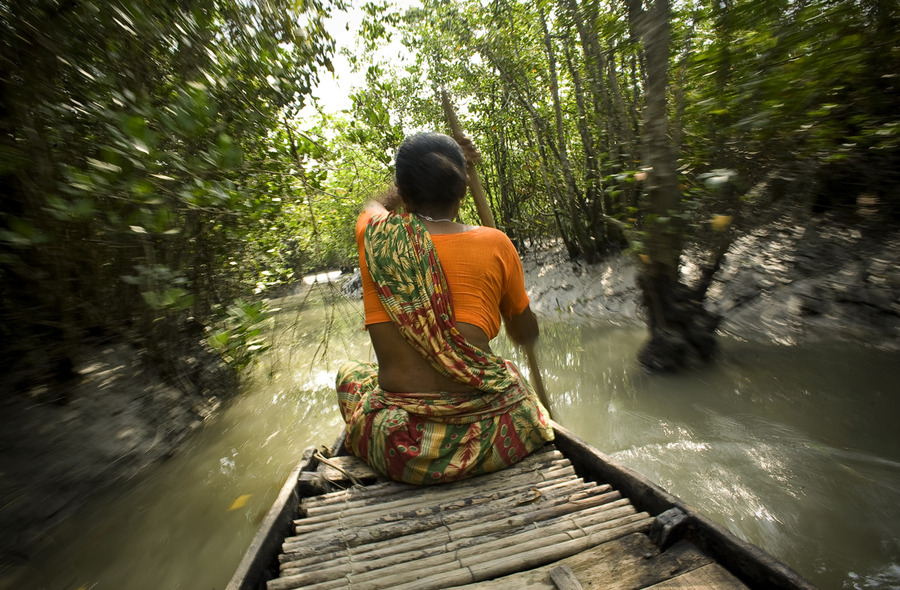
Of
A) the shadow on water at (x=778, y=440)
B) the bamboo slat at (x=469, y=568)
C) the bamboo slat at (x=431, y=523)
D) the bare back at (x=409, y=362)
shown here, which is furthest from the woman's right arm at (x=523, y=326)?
the shadow on water at (x=778, y=440)

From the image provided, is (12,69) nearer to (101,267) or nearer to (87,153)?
(87,153)

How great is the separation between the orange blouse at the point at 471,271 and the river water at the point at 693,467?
1216 millimetres

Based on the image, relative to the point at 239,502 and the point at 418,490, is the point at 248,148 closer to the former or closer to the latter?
the point at 239,502

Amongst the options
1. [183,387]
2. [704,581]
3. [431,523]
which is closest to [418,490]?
[431,523]

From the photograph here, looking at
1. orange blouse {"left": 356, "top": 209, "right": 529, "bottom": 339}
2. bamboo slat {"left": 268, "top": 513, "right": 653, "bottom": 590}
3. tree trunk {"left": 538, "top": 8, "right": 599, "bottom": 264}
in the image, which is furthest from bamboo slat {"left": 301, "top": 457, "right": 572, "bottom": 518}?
tree trunk {"left": 538, "top": 8, "right": 599, "bottom": 264}

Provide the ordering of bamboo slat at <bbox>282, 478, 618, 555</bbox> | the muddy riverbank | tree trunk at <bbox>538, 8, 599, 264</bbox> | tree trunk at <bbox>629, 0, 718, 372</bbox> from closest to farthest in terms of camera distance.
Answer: bamboo slat at <bbox>282, 478, 618, 555</bbox>, the muddy riverbank, tree trunk at <bbox>629, 0, 718, 372</bbox>, tree trunk at <bbox>538, 8, 599, 264</bbox>

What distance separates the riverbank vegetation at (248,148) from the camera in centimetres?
209

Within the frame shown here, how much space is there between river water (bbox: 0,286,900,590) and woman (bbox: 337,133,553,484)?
126 cm

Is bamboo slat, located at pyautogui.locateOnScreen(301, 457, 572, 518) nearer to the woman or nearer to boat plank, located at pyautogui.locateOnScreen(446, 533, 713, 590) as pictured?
the woman

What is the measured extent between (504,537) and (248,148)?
3353 millimetres

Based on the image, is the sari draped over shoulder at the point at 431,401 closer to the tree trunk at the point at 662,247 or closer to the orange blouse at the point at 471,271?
the orange blouse at the point at 471,271

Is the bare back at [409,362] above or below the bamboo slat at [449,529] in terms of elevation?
above

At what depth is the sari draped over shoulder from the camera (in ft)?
5.61

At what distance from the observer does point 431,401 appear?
1765mm
